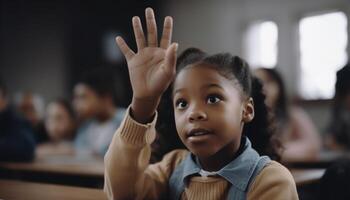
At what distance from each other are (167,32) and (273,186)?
0.30m

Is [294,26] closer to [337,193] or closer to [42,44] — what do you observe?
[42,44]

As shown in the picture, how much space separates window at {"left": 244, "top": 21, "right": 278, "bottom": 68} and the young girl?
4000mm

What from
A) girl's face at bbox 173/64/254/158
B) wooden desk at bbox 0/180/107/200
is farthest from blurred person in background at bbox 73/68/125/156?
girl's face at bbox 173/64/254/158

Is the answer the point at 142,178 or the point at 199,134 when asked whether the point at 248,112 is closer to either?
the point at 199,134

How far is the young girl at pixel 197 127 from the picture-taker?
27.9 inches

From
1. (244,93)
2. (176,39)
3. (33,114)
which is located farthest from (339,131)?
(244,93)

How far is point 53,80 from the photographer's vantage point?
498cm

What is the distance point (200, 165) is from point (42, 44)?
437 centimetres

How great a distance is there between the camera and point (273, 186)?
706 millimetres

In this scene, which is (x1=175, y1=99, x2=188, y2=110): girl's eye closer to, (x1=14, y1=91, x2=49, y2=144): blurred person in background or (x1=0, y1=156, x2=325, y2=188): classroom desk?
(x1=0, y1=156, x2=325, y2=188): classroom desk

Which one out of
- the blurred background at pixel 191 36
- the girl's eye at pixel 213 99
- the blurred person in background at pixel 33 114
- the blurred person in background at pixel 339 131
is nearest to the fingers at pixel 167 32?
the girl's eye at pixel 213 99

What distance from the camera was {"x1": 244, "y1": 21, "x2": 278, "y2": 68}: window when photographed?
187 inches

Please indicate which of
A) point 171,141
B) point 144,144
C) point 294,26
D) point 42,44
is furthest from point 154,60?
point 42,44

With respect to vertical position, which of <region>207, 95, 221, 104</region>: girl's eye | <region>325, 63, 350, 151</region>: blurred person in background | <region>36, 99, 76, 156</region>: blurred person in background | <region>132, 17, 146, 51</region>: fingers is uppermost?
<region>132, 17, 146, 51</region>: fingers
